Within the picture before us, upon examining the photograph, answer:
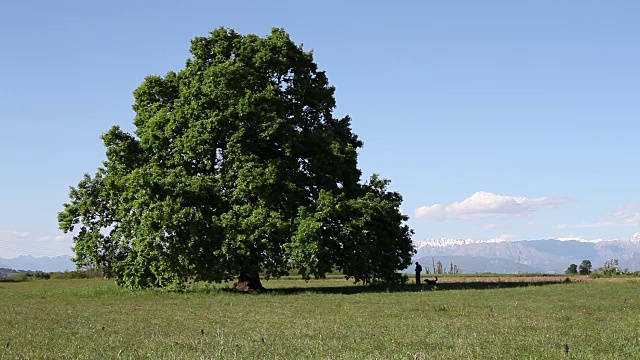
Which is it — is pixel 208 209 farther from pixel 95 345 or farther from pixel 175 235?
pixel 95 345

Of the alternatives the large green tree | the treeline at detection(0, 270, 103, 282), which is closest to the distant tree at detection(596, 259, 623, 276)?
the large green tree

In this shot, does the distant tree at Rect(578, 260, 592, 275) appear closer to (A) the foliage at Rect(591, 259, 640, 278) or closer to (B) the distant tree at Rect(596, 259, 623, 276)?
(B) the distant tree at Rect(596, 259, 623, 276)

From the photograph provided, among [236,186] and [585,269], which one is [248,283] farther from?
[585,269]

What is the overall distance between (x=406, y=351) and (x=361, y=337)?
3.29m

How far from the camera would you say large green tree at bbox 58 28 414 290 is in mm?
43344

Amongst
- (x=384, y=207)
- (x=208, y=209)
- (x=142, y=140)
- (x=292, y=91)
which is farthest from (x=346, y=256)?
(x=142, y=140)

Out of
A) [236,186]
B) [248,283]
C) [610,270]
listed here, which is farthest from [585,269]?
[236,186]

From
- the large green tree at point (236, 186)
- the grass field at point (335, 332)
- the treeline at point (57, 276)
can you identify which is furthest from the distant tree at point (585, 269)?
the treeline at point (57, 276)

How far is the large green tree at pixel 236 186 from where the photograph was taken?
43344mm

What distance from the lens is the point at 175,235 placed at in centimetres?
4353

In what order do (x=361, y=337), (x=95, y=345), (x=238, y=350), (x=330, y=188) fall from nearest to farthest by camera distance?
(x=238, y=350)
(x=95, y=345)
(x=361, y=337)
(x=330, y=188)

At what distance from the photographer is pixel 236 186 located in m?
45.1

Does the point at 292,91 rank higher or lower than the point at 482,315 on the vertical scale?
higher

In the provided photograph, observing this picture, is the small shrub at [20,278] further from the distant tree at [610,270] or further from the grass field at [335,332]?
the distant tree at [610,270]
